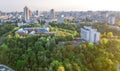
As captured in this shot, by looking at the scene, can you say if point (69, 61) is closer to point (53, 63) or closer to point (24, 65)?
point (53, 63)

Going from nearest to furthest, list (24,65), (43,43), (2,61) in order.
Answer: (24,65)
(2,61)
(43,43)

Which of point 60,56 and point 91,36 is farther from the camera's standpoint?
point 91,36

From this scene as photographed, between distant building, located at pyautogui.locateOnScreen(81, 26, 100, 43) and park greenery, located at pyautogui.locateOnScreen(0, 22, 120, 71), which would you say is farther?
distant building, located at pyautogui.locateOnScreen(81, 26, 100, 43)

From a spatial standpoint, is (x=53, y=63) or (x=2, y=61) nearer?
(x=53, y=63)

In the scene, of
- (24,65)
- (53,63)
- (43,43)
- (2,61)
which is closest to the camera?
(53,63)

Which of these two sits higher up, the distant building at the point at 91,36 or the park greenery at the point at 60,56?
the distant building at the point at 91,36

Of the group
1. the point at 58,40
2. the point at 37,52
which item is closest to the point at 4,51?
the point at 37,52

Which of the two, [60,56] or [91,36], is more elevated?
[91,36]

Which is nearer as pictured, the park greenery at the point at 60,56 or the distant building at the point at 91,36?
the park greenery at the point at 60,56

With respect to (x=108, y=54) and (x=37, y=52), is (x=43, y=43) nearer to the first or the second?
(x=37, y=52)

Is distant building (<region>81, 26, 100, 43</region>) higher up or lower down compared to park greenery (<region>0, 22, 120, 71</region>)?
higher up
